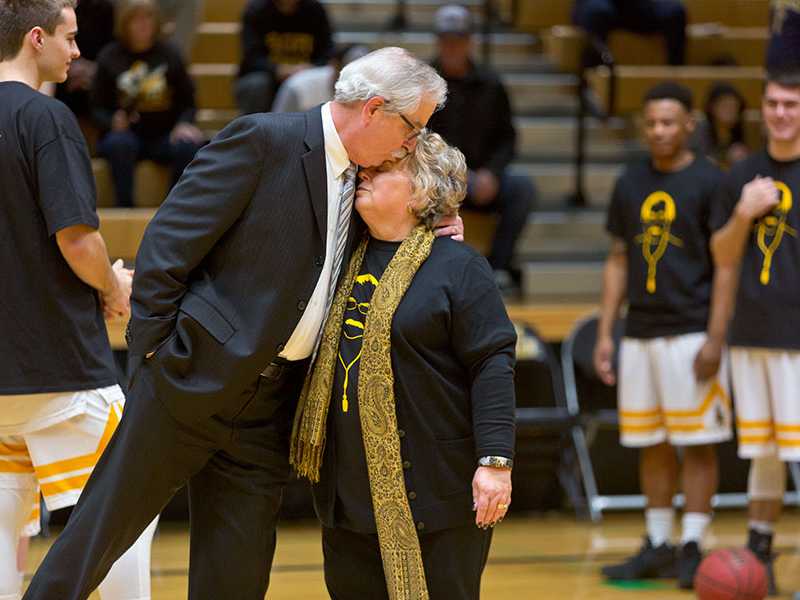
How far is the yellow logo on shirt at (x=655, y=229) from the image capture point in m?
5.67

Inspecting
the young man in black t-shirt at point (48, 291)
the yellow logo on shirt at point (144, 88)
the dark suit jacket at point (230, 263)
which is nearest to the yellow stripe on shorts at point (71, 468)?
the young man in black t-shirt at point (48, 291)

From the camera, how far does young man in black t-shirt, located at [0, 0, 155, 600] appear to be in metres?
3.54

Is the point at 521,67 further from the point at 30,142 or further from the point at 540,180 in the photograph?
the point at 30,142

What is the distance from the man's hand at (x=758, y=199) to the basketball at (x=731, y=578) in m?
1.28

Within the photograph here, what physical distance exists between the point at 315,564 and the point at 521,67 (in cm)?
508

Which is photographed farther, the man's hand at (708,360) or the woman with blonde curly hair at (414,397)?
the man's hand at (708,360)

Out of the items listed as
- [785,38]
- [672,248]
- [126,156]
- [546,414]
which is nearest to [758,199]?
[672,248]

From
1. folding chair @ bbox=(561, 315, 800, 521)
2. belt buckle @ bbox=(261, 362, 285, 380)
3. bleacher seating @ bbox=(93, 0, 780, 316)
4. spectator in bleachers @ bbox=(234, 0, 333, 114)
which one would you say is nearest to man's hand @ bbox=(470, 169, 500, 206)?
bleacher seating @ bbox=(93, 0, 780, 316)

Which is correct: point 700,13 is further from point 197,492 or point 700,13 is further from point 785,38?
point 197,492

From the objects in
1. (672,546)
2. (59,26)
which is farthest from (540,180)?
(59,26)

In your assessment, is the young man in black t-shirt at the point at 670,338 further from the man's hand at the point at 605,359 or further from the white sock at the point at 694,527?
the man's hand at the point at 605,359

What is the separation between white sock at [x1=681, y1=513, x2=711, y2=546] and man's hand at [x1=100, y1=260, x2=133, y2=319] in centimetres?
278

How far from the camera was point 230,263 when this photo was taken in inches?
130

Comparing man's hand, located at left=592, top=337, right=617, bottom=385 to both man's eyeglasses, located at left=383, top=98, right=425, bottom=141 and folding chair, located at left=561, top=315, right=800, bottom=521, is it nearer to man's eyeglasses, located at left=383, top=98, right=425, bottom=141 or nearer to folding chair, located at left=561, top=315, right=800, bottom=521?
folding chair, located at left=561, top=315, right=800, bottom=521
